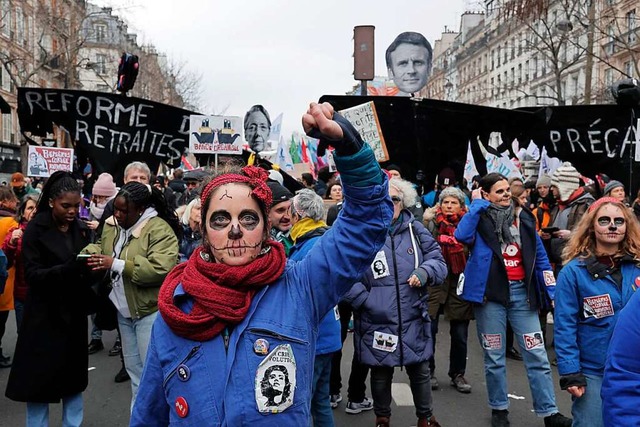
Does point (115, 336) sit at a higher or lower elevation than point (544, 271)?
lower

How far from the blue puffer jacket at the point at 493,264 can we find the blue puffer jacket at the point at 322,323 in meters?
1.29

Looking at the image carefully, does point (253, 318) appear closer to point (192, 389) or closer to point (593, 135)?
point (192, 389)

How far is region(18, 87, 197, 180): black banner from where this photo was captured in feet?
23.2

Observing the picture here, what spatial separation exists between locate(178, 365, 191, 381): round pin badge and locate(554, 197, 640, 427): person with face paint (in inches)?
97.5

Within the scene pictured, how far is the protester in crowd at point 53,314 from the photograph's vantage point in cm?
397

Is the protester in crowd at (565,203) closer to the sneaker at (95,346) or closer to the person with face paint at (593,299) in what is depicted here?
the person with face paint at (593,299)

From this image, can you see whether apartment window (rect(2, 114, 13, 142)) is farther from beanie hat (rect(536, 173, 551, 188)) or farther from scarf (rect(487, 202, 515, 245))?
scarf (rect(487, 202, 515, 245))

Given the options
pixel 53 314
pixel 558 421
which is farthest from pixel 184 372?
pixel 558 421

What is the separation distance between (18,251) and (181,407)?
4.91 m

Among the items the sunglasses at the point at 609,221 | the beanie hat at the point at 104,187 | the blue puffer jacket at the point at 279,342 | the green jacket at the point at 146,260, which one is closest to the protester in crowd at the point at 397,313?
the sunglasses at the point at 609,221

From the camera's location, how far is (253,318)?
1.93 meters

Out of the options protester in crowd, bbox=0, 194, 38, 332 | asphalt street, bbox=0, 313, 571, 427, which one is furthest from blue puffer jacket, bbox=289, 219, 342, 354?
protester in crowd, bbox=0, 194, 38, 332

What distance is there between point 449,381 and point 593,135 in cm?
360

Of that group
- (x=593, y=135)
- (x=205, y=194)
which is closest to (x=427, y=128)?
(x=593, y=135)
